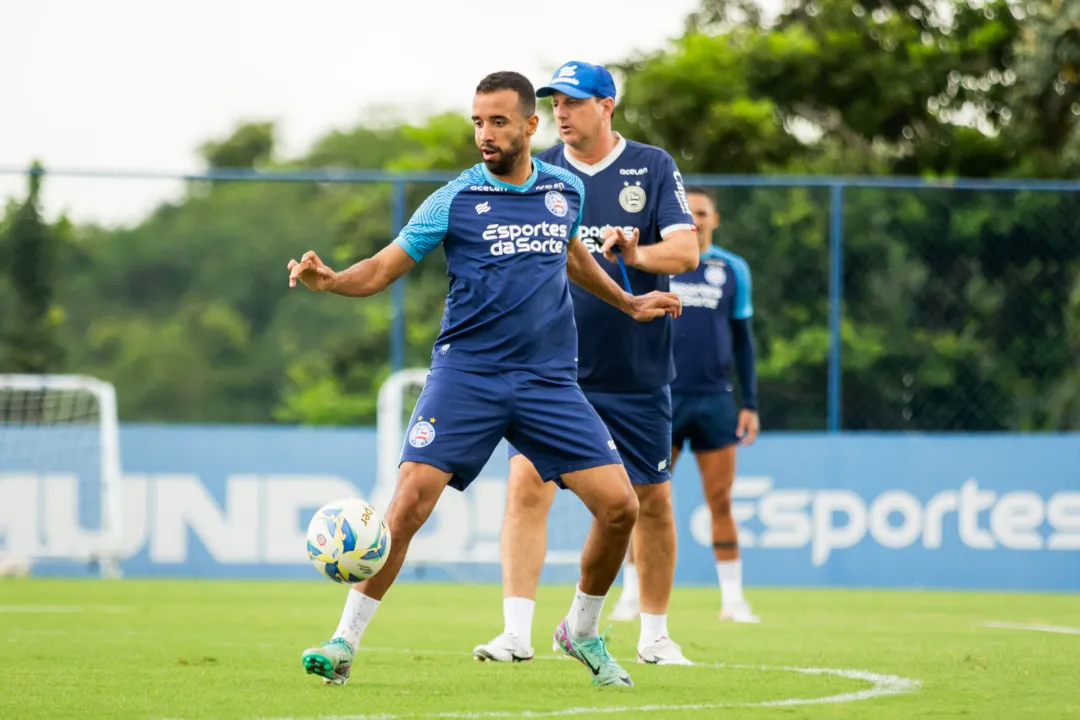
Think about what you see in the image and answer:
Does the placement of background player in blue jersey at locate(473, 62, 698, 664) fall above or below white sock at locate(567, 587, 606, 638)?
above

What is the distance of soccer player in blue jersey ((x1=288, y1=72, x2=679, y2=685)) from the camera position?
5957 millimetres

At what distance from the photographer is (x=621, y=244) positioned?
6316 mm

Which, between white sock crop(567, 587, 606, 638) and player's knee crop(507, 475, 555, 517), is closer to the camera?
white sock crop(567, 587, 606, 638)

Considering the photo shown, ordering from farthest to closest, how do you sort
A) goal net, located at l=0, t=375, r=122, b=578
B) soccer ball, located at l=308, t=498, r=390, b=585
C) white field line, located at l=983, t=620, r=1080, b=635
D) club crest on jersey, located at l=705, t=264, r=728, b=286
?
goal net, located at l=0, t=375, r=122, b=578, club crest on jersey, located at l=705, t=264, r=728, b=286, white field line, located at l=983, t=620, r=1080, b=635, soccer ball, located at l=308, t=498, r=390, b=585

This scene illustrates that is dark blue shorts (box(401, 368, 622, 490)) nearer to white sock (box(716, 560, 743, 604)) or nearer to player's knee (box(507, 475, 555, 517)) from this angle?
player's knee (box(507, 475, 555, 517))

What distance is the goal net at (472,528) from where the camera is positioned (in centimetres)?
1447

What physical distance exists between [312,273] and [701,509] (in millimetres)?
9329

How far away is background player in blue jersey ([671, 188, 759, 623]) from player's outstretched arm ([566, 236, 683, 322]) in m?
3.77

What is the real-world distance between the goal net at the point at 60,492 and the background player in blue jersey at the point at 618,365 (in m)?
7.78

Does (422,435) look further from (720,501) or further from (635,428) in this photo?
(720,501)

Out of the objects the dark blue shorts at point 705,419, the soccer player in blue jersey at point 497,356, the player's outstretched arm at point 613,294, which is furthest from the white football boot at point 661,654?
the dark blue shorts at point 705,419

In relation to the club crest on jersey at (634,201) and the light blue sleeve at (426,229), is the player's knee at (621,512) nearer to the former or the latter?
the light blue sleeve at (426,229)

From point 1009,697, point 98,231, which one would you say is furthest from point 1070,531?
point 98,231

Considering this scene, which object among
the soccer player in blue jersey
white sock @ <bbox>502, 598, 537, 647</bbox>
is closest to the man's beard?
the soccer player in blue jersey
